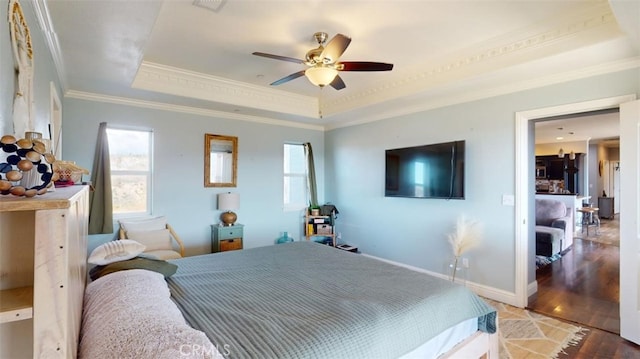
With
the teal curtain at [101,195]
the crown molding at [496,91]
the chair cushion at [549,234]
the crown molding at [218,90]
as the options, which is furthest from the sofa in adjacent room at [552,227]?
the teal curtain at [101,195]

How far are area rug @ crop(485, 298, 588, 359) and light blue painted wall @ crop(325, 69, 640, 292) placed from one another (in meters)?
0.44

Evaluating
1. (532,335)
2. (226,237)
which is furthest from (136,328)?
(226,237)

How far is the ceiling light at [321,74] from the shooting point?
272 centimetres

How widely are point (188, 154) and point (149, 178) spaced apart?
604mm

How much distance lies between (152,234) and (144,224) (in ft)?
0.66

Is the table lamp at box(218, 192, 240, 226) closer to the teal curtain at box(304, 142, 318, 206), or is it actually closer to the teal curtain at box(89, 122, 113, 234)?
the teal curtain at box(89, 122, 113, 234)

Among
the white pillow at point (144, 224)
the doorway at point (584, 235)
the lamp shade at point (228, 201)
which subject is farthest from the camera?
the lamp shade at point (228, 201)

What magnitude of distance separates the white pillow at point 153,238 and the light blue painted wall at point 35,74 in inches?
70.1

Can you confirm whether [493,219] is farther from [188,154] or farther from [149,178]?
[149,178]

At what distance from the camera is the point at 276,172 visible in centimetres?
533

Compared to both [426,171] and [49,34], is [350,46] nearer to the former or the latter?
[426,171]

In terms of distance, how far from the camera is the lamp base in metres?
4.59

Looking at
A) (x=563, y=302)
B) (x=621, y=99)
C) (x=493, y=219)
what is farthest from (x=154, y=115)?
(x=563, y=302)

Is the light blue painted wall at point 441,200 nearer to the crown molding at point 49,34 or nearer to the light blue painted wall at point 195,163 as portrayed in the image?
the light blue painted wall at point 195,163
